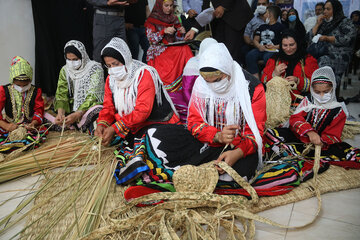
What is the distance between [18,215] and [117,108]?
1.10 meters

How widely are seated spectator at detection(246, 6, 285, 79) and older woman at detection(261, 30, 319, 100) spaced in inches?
35.1

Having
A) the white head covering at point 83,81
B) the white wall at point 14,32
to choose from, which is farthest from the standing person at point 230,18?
the white wall at point 14,32

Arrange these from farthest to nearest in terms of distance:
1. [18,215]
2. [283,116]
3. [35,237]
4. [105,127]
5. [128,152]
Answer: [283,116] < [105,127] < [128,152] < [18,215] < [35,237]

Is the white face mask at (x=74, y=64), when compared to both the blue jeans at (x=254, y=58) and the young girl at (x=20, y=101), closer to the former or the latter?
the young girl at (x=20, y=101)

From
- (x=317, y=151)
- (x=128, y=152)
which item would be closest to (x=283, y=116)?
(x=317, y=151)

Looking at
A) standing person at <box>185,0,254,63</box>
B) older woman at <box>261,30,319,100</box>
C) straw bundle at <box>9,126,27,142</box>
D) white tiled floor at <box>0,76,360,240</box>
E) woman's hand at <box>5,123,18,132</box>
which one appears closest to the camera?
white tiled floor at <box>0,76,360,240</box>

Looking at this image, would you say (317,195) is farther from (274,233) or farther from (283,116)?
(283,116)

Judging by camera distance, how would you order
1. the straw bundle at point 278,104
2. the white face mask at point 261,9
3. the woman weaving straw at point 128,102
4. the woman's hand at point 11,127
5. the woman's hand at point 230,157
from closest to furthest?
the woman's hand at point 230,157, the woman weaving straw at point 128,102, the woman's hand at point 11,127, the straw bundle at point 278,104, the white face mask at point 261,9

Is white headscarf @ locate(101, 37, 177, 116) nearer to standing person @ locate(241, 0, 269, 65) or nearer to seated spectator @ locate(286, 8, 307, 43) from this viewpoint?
standing person @ locate(241, 0, 269, 65)

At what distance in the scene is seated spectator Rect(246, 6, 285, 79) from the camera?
4500mm

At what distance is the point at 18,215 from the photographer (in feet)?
6.05

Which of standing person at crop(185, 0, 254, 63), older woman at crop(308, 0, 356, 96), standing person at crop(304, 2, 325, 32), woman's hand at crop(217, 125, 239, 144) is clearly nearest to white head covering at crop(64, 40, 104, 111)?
standing person at crop(185, 0, 254, 63)

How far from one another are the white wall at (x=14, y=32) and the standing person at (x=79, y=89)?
1.19 meters

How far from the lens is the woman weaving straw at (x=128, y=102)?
2.40 m
